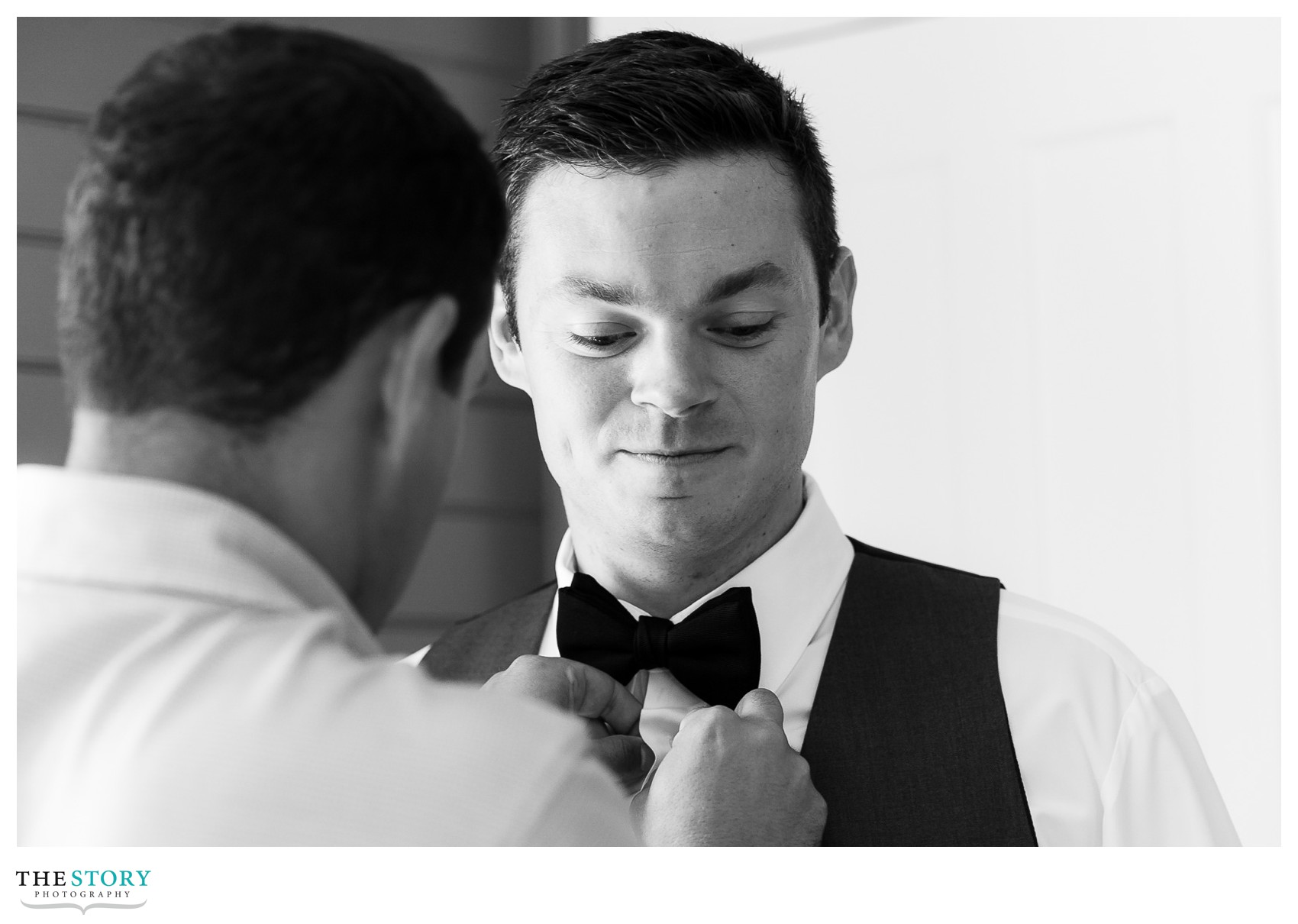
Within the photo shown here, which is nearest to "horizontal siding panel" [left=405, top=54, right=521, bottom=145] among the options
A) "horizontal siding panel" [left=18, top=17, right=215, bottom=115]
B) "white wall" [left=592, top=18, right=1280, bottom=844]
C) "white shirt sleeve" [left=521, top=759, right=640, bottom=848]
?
"white wall" [left=592, top=18, right=1280, bottom=844]

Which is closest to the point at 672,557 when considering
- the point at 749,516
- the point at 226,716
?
the point at 749,516

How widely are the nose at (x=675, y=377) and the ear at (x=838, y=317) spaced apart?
6.2 inches

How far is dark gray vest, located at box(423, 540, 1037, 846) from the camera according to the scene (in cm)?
109

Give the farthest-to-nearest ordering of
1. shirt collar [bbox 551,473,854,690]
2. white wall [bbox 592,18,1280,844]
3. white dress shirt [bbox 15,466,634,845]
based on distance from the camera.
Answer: white wall [bbox 592,18,1280,844] → shirt collar [bbox 551,473,854,690] → white dress shirt [bbox 15,466,634,845]

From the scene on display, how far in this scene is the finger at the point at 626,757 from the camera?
3.32 feet

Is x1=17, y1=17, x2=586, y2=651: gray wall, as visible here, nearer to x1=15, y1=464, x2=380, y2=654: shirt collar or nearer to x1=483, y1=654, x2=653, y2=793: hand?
x1=483, y1=654, x2=653, y2=793: hand

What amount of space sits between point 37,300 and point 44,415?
0.44ft

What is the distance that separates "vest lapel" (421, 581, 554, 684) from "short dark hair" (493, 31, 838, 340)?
271 millimetres

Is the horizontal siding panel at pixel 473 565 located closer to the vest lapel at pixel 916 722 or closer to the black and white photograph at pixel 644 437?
the black and white photograph at pixel 644 437

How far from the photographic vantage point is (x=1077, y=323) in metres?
1.74

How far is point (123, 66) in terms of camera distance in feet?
5.58

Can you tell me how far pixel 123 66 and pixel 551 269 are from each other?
32.6 inches

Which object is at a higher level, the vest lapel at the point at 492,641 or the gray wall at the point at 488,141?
the gray wall at the point at 488,141

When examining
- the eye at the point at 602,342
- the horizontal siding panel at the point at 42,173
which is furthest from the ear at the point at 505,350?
the horizontal siding panel at the point at 42,173
